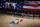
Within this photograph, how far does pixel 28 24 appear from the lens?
1.92m

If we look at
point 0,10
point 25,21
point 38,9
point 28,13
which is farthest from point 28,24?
point 0,10

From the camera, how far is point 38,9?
1907mm

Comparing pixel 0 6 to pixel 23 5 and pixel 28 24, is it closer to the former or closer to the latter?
pixel 23 5

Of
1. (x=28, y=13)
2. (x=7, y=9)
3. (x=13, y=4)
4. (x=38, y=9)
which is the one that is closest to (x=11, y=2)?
(x=13, y=4)

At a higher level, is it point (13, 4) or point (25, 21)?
point (13, 4)

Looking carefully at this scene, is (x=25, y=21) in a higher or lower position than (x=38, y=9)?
lower

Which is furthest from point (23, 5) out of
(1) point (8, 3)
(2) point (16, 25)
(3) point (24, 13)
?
(2) point (16, 25)

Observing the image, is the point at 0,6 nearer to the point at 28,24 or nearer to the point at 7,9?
the point at 7,9

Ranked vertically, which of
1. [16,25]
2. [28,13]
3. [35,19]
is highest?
[28,13]

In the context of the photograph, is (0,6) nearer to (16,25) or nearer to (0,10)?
(0,10)

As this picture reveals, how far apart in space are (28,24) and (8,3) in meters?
0.65

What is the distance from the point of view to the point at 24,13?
1927mm

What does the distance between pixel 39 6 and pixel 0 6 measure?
88cm

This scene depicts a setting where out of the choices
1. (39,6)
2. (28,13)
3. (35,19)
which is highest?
(39,6)
